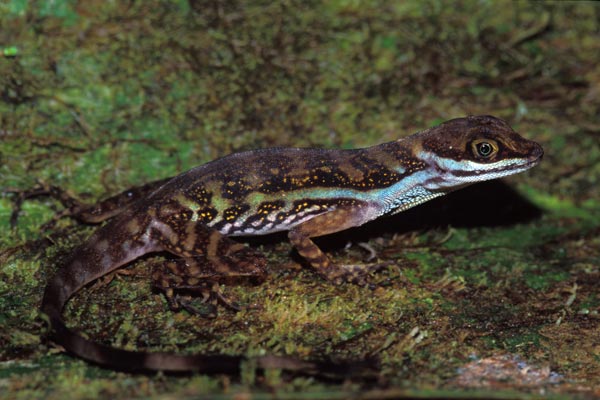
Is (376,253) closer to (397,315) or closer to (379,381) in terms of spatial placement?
(397,315)

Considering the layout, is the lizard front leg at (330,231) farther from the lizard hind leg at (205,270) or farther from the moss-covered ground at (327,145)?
the lizard hind leg at (205,270)

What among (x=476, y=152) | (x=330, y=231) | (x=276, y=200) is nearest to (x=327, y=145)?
(x=330, y=231)

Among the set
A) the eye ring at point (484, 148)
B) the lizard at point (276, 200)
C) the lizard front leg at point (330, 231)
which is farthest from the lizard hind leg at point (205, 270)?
the eye ring at point (484, 148)

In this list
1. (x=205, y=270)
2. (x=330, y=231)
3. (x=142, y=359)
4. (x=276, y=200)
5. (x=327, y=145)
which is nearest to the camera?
(x=142, y=359)

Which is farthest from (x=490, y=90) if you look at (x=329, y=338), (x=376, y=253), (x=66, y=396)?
(x=66, y=396)

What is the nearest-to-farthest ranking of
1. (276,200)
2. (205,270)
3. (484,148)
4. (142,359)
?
(142,359) → (205,270) → (484,148) → (276,200)

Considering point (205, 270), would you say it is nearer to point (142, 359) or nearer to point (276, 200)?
point (276, 200)
